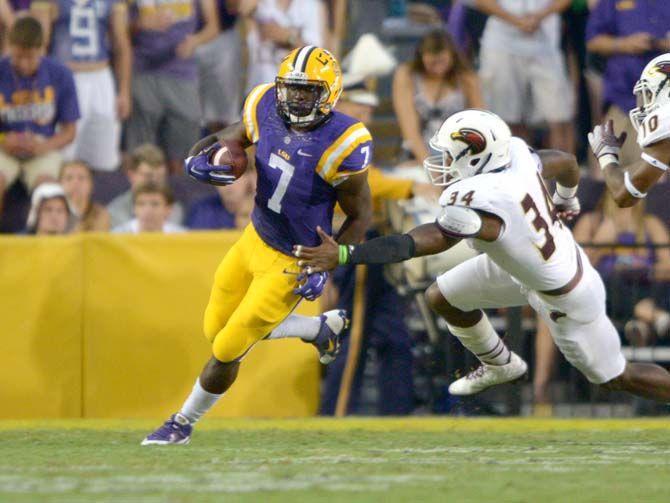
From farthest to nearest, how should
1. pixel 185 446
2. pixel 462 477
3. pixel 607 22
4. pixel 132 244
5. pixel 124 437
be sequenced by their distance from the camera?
1. pixel 607 22
2. pixel 132 244
3. pixel 124 437
4. pixel 185 446
5. pixel 462 477

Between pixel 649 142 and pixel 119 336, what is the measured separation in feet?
11.0

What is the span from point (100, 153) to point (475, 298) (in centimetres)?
376

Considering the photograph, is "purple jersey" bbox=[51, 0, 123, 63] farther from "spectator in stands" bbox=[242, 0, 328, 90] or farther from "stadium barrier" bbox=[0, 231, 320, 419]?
"stadium barrier" bbox=[0, 231, 320, 419]

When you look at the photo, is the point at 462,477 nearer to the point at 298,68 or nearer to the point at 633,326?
the point at 298,68

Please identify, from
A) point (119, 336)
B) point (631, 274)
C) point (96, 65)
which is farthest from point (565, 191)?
point (96, 65)

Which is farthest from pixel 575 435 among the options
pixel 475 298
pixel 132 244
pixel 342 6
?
pixel 342 6

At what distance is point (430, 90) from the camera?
9.65 meters

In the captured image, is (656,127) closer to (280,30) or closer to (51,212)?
(280,30)

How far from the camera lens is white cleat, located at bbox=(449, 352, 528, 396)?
7352 millimetres

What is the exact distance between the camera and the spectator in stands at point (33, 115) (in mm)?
9781

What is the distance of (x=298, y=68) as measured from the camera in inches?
276

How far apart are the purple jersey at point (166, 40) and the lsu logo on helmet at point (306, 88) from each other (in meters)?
2.99

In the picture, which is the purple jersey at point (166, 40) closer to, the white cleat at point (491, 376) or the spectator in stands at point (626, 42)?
the spectator in stands at point (626, 42)

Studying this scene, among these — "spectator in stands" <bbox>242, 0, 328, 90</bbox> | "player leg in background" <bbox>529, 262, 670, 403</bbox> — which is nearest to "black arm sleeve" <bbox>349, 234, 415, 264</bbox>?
"player leg in background" <bbox>529, 262, 670, 403</bbox>
